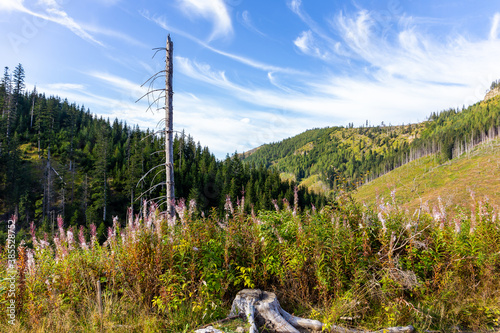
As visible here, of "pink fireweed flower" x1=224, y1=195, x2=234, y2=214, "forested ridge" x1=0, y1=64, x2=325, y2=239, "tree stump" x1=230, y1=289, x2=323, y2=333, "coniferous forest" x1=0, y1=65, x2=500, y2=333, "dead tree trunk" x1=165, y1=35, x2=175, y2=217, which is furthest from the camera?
"forested ridge" x1=0, y1=64, x2=325, y2=239

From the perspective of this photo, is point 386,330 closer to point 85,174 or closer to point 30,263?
point 30,263

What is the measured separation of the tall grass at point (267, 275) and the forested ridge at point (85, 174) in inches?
2078

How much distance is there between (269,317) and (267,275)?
1033 mm

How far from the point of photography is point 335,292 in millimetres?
4855

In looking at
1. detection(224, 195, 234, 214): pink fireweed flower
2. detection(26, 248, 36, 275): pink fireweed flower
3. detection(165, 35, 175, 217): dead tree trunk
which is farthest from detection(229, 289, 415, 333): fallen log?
detection(165, 35, 175, 217): dead tree trunk

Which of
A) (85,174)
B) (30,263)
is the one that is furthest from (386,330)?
(85,174)

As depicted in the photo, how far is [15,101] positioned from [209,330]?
13146 centimetres

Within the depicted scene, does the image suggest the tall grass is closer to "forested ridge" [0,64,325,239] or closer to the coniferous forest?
the coniferous forest

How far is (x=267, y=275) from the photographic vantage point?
5234mm

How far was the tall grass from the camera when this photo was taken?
445 cm

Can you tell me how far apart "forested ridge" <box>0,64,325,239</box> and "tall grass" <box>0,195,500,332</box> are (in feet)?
173

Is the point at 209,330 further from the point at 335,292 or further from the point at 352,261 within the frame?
the point at 352,261

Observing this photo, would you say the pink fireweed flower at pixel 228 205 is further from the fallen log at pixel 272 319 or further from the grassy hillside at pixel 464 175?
the grassy hillside at pixel 464 175

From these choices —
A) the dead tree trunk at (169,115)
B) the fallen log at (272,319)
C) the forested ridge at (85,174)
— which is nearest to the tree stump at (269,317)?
the fallen log at (272,319)
